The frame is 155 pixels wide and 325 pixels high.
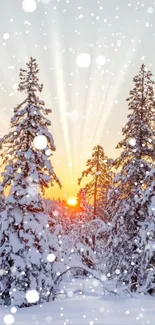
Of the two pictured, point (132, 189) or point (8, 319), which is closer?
point (8, 319)

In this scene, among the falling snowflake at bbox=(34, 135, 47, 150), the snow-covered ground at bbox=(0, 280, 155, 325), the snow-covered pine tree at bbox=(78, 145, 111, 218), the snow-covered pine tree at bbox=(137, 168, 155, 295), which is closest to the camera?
the snow-covered ground at bbox=(0, 280, 155, 325)

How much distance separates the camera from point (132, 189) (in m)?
21.0

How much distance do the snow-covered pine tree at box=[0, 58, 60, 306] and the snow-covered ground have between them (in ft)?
14.0

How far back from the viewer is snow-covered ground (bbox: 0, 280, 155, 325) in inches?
317

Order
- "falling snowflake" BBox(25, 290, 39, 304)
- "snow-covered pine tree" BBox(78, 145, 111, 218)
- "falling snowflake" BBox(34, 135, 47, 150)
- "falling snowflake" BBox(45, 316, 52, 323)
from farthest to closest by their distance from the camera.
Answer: "snow-covered pine tree" BBox(78, 145, 111, 218)
"falling snowflake" BBox(34, 135, 47, 150)
"falling snowflake" BBox(25, 290, 39, 304)
"falling snowflake" BBox(45, 316, 52, 323)

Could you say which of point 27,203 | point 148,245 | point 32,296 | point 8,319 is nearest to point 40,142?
point 27,203

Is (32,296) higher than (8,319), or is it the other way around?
(32,296)

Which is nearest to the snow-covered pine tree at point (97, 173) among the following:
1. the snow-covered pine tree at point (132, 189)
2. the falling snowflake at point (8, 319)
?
the snow-covered pine tree at point (132, 189)

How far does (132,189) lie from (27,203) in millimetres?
7962

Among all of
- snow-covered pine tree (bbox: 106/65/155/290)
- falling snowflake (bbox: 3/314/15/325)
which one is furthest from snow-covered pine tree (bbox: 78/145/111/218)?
falling snowflake (bbox: 3/314/15/325)

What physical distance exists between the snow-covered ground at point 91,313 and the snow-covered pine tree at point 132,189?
9.24 m

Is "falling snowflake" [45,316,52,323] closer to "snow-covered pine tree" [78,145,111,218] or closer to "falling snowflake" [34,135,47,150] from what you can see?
"falling snowflake" [34,135,47,150]

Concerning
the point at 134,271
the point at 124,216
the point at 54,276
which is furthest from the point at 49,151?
the point at 134,271

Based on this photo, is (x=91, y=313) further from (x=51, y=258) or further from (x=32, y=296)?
(x=51, y=258)
